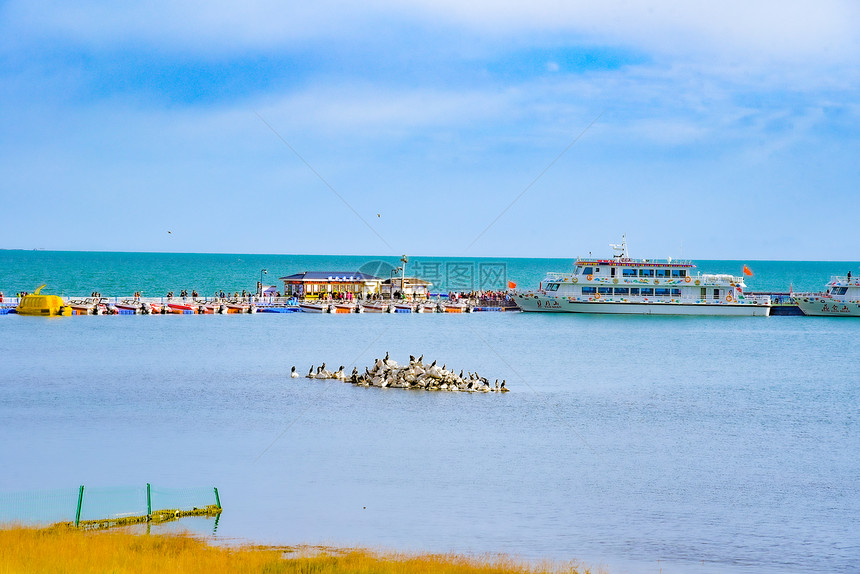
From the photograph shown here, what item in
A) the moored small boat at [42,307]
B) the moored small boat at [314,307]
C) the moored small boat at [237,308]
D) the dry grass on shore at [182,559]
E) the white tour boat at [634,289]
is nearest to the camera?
the dry grass on shore at [182,559]

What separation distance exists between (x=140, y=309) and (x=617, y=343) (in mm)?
44643

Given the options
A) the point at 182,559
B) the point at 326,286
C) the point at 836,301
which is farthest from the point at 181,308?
the point at 182,559

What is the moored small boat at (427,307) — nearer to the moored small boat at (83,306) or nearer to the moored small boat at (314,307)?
the moored small boat at (314,307)

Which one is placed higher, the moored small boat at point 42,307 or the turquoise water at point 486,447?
the moored small boat at point 42,307

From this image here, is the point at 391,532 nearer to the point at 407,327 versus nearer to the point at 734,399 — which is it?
the point at 734,399

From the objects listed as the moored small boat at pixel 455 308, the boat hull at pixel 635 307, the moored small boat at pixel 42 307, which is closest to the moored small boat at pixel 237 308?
the moored small boat at pixel 42 307

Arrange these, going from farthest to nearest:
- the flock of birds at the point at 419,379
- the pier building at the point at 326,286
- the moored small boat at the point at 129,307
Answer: the pier building at the point at 326,286
the moored small boat at the point at 129,307
the flock of birds at the point at 419,379

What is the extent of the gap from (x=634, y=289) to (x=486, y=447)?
68.0 m

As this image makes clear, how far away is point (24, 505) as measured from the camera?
20.5m

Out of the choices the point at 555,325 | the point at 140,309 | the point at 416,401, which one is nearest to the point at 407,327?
the point at 555,325

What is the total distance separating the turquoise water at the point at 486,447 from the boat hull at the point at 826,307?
42.9 metres

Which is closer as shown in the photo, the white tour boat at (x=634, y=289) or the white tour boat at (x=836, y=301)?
the white tour boat at (x=634, y=289)

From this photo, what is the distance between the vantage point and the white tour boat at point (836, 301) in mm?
97375

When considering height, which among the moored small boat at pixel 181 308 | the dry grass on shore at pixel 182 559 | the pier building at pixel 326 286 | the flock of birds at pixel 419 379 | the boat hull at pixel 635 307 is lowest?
the dry grass on shore at pixel 182 559
